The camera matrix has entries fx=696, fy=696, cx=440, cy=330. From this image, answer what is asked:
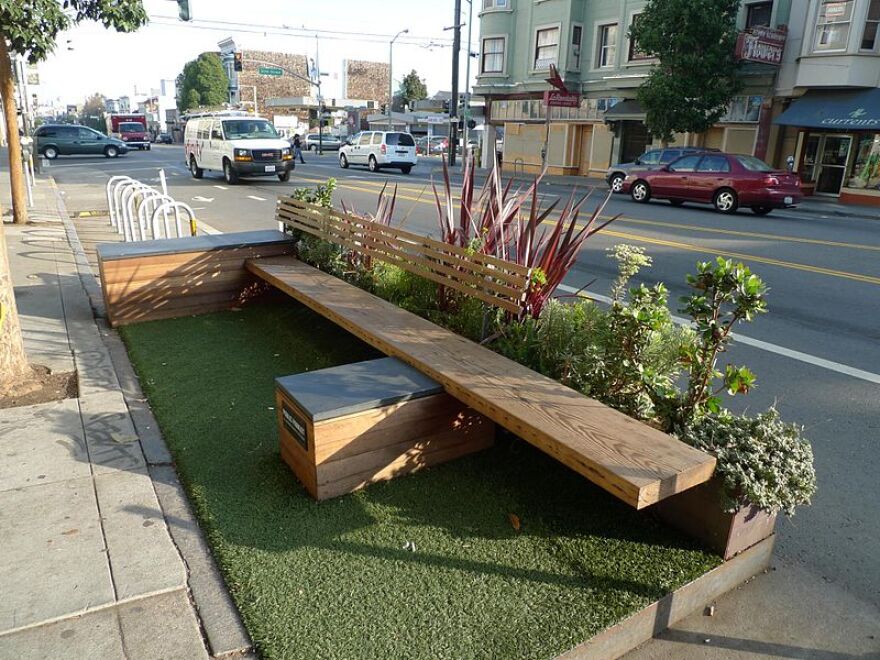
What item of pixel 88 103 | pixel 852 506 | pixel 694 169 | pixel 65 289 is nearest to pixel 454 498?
pixel 852 506

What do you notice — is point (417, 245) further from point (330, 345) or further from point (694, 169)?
point (694, 169)

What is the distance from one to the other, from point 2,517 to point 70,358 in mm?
2430

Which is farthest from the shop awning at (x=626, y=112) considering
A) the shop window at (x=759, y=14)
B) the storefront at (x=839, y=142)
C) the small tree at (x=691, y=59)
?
the storefront at (x=839, y=142)

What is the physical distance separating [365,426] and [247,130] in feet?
70.5

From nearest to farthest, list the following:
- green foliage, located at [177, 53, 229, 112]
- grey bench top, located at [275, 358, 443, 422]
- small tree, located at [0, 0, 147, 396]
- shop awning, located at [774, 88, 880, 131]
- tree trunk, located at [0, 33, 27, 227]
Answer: grey bench top, located at [275, 358, 443, 422], small tree, located at [0, 0, 147, 396], tree trunk, located at [0, 33, 27, 227], shop awning, located at [774, 88, 880, 131], green foliage, located at [177, 53, 229, 112]

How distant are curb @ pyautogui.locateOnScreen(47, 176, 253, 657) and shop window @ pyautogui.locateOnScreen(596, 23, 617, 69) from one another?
31183 mm

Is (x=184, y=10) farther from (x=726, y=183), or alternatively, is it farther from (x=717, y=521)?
(x=717, y=521)

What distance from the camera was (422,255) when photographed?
534 cm

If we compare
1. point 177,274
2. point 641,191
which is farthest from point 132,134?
point 177,274

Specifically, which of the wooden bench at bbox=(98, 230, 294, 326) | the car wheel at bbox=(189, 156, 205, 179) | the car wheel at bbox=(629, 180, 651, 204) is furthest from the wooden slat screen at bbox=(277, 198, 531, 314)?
the car wheel at bbox=(189, 156, 205, 179)

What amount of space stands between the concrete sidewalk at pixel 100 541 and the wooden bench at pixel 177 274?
46.7 inches

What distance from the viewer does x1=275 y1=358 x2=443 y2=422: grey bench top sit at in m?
3.42

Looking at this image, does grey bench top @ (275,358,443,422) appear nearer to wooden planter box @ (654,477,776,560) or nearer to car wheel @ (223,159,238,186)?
wooden planter box @ (654,477,776,560)

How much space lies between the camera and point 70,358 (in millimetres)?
5586
